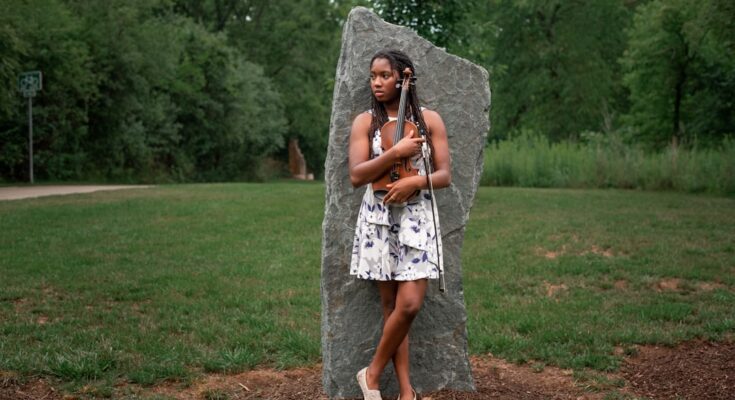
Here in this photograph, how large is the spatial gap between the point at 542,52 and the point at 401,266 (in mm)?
34706

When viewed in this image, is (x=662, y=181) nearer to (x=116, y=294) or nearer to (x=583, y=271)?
(x=583, y=271)

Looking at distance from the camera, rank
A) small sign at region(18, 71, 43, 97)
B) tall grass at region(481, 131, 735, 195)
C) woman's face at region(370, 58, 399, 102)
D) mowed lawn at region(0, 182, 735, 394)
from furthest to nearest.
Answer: small sign at region(18, 71, 43, 97) < tall grass at region(481, 131, 735, 195) < mowed lawn at region(0, 182, 735, 394) < woman's face at region(370, 58, 399, 102)

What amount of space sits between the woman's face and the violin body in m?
0.19

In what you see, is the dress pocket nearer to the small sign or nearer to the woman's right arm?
the woman's right arm

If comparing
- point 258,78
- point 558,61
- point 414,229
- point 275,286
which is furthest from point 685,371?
point 258,78

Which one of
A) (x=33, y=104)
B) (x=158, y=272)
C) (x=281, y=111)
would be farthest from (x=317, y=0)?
(x=158, y=272)

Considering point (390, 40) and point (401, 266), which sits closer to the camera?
point (401, 266)

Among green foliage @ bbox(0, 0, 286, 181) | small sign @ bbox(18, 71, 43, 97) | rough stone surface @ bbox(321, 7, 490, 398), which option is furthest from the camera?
green foliage @ bbox(0, 0, 286, 181)

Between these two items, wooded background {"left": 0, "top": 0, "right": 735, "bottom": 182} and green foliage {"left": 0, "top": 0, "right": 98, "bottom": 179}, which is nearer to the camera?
green foliage {"left": 0, "top": 0, "right": 98, "bottom": 179}

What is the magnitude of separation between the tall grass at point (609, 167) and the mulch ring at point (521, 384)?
49.6ft

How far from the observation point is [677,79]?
2969 cm

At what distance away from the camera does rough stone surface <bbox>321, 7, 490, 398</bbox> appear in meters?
5.00

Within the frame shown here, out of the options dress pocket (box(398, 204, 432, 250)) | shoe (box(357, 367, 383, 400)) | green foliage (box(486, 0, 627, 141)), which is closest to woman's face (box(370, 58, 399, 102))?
dress pocket (box(398, 204, 432, 250))

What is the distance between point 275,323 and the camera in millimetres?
7055
